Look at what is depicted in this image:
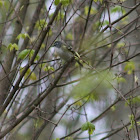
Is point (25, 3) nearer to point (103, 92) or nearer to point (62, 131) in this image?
point (103, 92)

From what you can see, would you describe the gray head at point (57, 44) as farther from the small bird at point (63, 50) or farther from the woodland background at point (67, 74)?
the woodland background at point (67, 74)

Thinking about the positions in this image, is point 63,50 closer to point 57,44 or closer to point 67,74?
point 57,44

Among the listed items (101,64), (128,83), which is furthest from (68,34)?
(128,83)

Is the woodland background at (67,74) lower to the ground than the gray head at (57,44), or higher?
lower

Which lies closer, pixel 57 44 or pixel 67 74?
pixel 57 44

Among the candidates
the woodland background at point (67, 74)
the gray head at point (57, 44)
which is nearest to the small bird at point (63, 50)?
the gray head at point (57, 44)

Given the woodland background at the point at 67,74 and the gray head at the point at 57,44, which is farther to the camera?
the gray head at the point at 57,44

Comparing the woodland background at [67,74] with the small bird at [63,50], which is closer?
the woodland background at [67,74]

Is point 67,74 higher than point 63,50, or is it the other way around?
point 63,50

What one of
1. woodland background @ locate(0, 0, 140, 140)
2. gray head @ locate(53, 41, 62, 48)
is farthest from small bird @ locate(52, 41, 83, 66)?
woodland background @ locate(0, 0, 140, 140)

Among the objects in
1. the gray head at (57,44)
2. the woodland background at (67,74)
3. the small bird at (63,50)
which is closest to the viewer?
the woodland background at (67,74)

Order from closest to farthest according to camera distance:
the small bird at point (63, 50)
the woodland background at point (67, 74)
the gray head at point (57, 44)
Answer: the woodland background at point (67, 74), the small bird at point (63, 50), the gray head at point (57, 44)

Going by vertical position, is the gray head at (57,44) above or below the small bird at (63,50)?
above

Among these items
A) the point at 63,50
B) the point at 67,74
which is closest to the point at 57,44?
the point at 63,50
